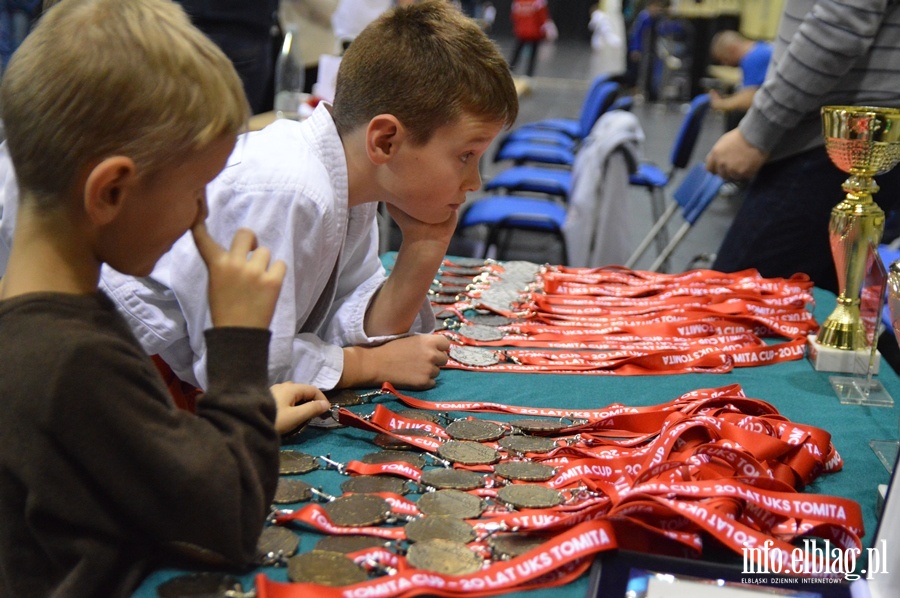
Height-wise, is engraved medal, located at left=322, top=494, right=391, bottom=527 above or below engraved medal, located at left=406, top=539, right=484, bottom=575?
above

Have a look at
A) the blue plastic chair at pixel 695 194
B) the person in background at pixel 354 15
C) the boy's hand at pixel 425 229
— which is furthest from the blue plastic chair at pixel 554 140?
the boy's hand at pixel 425 229

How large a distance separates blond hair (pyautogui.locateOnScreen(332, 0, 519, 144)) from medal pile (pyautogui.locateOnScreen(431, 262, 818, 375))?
19.6 inches

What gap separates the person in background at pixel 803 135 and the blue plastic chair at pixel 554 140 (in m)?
3.08

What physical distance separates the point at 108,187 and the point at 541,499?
66 cm

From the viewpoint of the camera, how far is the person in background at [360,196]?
151 centimetres

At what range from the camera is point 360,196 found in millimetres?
1735

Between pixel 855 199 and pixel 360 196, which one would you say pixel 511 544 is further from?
pixel 855 199

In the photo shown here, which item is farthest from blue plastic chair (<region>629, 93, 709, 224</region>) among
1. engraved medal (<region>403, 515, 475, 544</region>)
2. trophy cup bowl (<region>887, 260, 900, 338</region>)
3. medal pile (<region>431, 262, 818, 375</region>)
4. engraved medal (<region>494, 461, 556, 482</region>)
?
engraved medal (<region>403, 515, 475, 544</region>)

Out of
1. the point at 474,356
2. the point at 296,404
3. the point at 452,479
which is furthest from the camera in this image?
the point at 474,356

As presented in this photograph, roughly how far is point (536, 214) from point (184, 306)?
8.85ft

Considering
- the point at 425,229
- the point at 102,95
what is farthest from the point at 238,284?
the point at 425,229

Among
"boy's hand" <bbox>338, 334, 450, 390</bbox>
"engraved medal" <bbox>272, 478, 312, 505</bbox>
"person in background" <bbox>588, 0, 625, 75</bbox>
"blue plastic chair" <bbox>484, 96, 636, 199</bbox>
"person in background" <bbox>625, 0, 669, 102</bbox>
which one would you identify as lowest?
"engraved medal" <bbox>272, 478, 312, 505</bbox>

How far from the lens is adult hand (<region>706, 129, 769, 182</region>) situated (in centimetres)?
251

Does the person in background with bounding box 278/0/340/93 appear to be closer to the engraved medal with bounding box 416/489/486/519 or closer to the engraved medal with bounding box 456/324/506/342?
the engraved medal with bounding box 456/324/506/342
